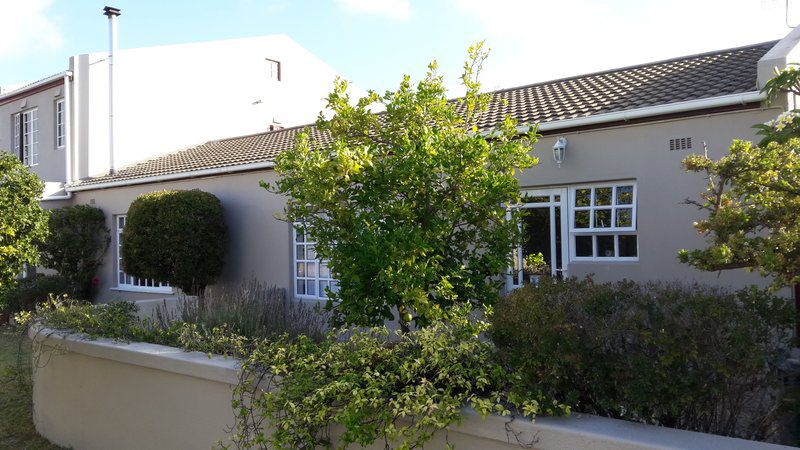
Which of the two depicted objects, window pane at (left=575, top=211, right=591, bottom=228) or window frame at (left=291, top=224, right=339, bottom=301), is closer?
window pane at (left=575, top=211, right=591, bottom=228)

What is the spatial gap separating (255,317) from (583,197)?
486cm

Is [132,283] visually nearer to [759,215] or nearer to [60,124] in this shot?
[60,124]

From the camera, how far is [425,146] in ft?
16.6

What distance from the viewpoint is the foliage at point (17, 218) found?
8055mm

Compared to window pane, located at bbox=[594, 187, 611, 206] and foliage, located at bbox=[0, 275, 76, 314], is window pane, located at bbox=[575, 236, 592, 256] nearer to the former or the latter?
window pane, located at bbox=[594, 187, 611, 206]

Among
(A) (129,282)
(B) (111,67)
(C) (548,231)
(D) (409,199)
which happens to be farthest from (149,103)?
(D) (409,199)

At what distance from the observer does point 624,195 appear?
862 centimetres

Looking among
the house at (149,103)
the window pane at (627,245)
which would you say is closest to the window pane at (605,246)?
the window pane at (627,245)

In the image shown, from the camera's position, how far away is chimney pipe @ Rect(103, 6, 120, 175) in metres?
16.9

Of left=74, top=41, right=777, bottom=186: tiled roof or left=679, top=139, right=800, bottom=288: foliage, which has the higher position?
left=74, top=41, right=777, bottom=186: tiled roof

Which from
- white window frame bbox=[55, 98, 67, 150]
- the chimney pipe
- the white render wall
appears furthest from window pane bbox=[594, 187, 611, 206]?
white window frame bbox=[55, 98, 67, 150]

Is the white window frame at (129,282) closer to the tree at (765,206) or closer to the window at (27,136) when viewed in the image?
the window at (27,136)

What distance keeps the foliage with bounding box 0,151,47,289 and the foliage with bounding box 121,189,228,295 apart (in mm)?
3544

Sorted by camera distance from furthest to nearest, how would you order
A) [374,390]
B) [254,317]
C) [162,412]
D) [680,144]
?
[680,144], [254,317], [162,412], [374,390]
